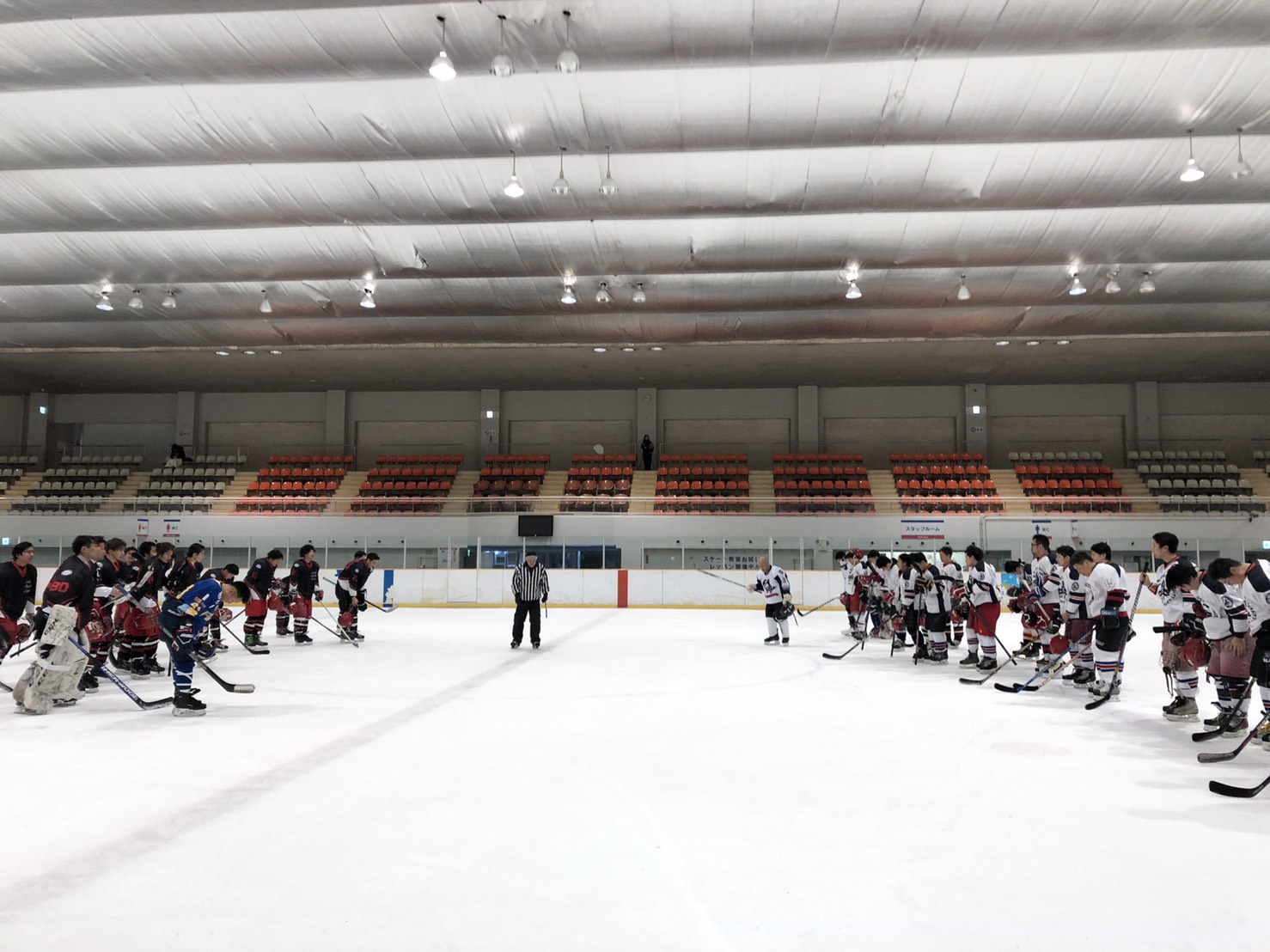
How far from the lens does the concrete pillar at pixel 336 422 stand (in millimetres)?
25489

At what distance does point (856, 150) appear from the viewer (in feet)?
35.7

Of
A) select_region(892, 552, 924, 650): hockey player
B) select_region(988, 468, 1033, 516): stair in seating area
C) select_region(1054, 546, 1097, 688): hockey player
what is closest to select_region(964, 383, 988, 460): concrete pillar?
select_region(988, 468, 1033, 516): stair in seating area

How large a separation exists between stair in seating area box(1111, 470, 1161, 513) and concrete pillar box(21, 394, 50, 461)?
31.6 meters

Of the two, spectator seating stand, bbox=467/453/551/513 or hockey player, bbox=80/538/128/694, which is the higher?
spectator seating stand, bbox=467/453/551/513

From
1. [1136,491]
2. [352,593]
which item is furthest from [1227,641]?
[1136,491]

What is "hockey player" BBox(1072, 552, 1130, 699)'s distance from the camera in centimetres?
725

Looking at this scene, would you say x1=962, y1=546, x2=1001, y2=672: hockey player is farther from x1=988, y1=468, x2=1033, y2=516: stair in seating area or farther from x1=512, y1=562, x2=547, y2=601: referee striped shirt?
x1=988, y1=468, x2=1033, y2=516: stair in seating area

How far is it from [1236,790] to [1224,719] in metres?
1.80

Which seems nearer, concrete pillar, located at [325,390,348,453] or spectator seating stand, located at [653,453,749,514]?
spectator seating stand, located at [653,453,749,514]

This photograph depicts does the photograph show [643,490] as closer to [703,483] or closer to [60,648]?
[703,483]

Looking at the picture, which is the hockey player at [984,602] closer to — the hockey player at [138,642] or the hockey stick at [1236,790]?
the hockey stick at [1236,790]

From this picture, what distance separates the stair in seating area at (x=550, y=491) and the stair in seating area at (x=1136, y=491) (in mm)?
13502

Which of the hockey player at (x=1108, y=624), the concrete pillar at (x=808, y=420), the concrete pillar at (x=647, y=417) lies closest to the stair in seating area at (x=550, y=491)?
the concrete pillar at (x=647, y=417)

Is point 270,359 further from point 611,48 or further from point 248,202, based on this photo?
point 611,48
